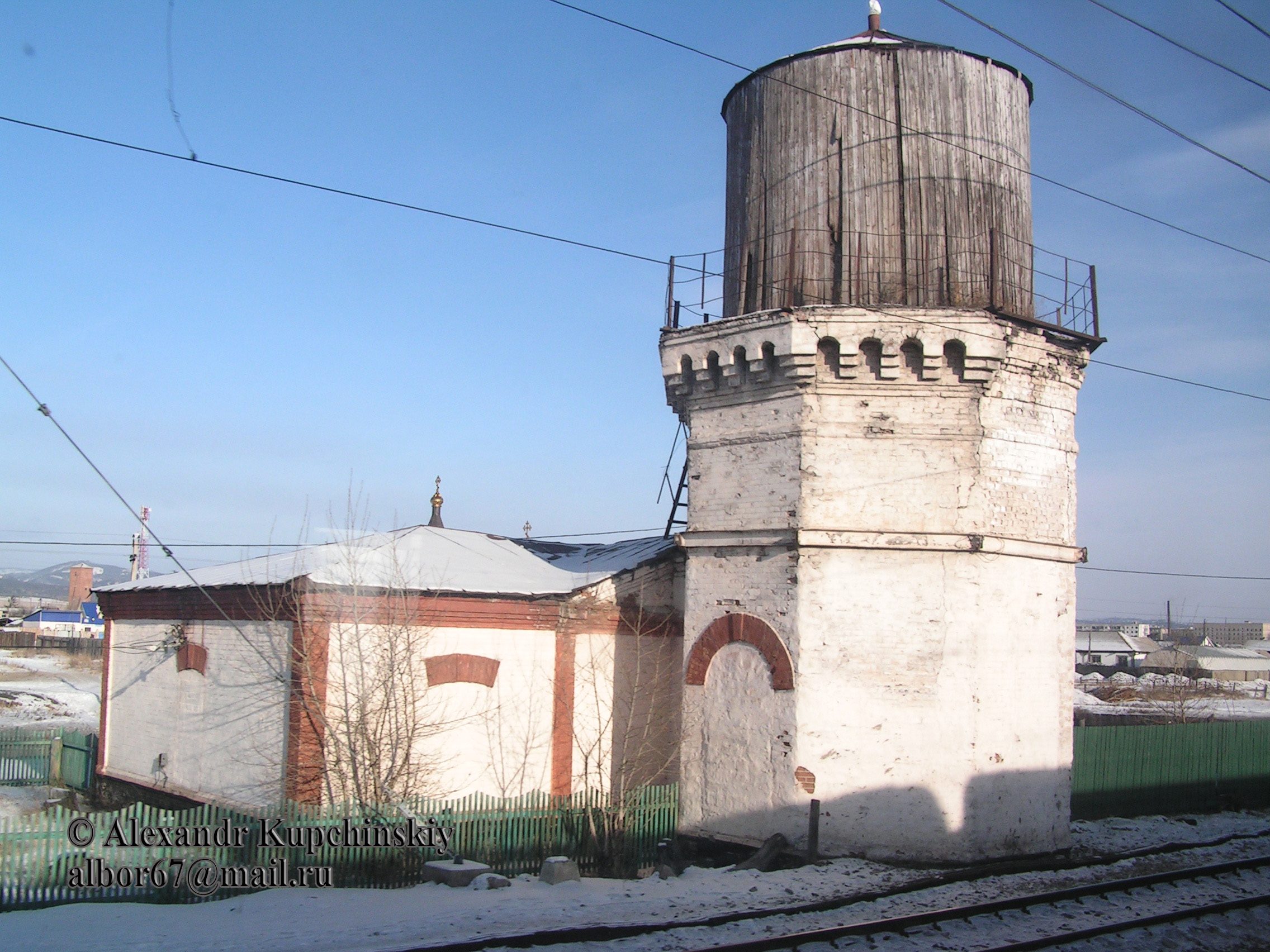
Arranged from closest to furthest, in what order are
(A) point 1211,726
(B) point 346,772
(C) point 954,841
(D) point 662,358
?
(C) point 954,841 → (B) point 346,772 → (D) point 662,358 → (A) point 1211,726

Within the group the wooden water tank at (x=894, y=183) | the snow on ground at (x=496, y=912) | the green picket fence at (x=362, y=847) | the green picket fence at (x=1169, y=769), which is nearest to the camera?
the snow on ground at (x=496, y=912)

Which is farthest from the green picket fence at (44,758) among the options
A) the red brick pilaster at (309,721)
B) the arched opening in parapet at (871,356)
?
the arched opening in parapet at (871,356)

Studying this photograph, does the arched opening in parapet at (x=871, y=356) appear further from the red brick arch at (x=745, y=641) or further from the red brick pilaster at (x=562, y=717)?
the red brick pilaster at (x=562, y=717)

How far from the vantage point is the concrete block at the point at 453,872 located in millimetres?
11094

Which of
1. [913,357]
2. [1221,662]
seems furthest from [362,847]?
[1221,662]

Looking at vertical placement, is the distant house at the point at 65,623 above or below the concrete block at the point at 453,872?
below

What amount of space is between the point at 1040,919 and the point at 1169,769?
11.6 meters

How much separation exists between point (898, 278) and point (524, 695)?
26.9 ft

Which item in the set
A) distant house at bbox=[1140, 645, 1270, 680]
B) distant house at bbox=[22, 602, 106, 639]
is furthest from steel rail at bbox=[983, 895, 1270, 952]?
distant house at bbox=[22, 602, 106, 639]

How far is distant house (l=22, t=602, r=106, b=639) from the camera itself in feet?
277

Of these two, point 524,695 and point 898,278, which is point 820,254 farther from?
point 524,695

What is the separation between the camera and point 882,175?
→ 13953mm

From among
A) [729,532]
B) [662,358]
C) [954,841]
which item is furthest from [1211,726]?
[662,358]

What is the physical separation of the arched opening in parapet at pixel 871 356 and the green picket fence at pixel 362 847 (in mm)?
6618
